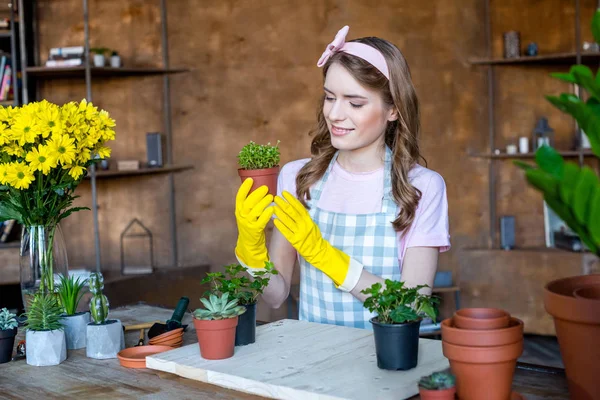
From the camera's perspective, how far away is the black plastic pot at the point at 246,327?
4.99 feet

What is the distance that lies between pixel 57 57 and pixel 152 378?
335cm

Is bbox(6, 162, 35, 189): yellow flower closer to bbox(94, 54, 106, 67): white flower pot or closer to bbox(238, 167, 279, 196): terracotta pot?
bbox(238, 167, 279, 196): terracotta pot

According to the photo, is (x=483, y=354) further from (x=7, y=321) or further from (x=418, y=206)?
(x=7, y=321)

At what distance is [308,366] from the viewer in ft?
4.52

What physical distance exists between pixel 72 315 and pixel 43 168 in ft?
1.11

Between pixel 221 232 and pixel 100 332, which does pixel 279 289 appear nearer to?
pixel 100 332

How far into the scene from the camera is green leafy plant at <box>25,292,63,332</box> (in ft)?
5.27

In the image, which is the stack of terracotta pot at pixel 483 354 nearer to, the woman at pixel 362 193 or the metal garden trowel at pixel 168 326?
the woman at pixel 362 193

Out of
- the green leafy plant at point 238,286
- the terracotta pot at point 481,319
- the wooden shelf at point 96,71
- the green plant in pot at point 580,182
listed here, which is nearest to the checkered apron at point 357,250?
the green leafy plant at point 238,286

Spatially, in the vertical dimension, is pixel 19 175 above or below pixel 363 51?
below

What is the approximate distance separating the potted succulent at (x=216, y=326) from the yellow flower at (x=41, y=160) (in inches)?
19.8

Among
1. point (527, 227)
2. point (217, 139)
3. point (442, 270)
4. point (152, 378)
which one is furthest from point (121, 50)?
point (152, 378)

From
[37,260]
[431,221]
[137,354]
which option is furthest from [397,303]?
[37,260]

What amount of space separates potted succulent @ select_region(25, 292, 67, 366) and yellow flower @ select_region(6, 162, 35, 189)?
25cm
